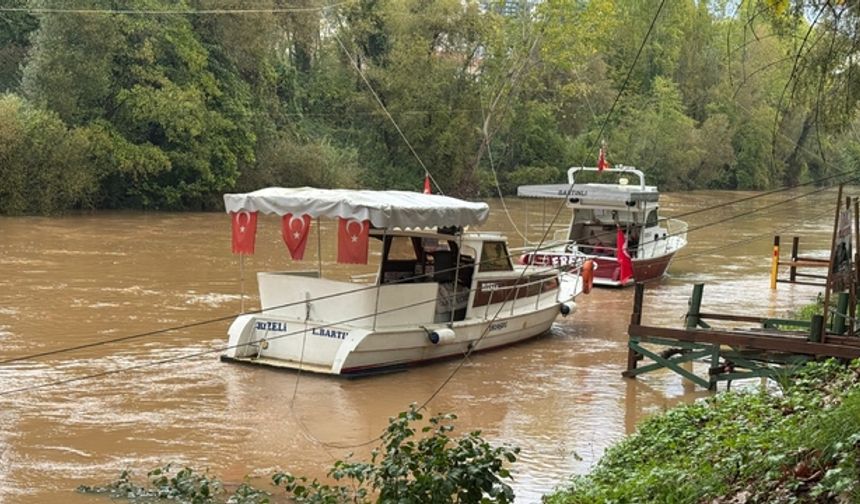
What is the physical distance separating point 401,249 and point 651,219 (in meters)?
14.2

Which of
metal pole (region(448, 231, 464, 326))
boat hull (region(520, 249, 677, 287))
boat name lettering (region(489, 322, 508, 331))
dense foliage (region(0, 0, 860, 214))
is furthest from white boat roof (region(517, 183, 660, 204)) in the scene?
metal pole (region(448, 231, 464, 326))

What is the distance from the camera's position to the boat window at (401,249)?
59.4ft

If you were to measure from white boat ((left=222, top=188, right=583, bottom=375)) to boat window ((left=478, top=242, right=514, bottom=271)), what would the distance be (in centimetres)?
2

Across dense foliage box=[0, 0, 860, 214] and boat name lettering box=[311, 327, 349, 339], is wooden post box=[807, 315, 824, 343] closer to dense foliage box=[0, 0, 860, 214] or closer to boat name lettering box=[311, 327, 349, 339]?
boat name lettering box=[311, 327, 349, 339]

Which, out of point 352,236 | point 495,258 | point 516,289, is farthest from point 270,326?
point 516,289

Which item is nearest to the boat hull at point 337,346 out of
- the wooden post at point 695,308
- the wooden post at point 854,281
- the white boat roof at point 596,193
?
the wooden post at point 695,308

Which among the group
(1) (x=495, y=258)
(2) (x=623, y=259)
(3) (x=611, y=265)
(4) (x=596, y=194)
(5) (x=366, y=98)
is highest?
(5) (x=366, y=98)

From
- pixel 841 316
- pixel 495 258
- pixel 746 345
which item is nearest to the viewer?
pixel 841 316

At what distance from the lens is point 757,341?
14250mm

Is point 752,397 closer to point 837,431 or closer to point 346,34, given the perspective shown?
point 837,431

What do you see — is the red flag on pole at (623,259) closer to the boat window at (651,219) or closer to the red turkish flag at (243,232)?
the boat window at (651,219)

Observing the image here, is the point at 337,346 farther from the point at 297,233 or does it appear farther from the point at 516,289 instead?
the point at 516,289

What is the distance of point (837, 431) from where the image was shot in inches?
289

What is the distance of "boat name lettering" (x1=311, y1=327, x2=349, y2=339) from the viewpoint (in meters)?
16.5
